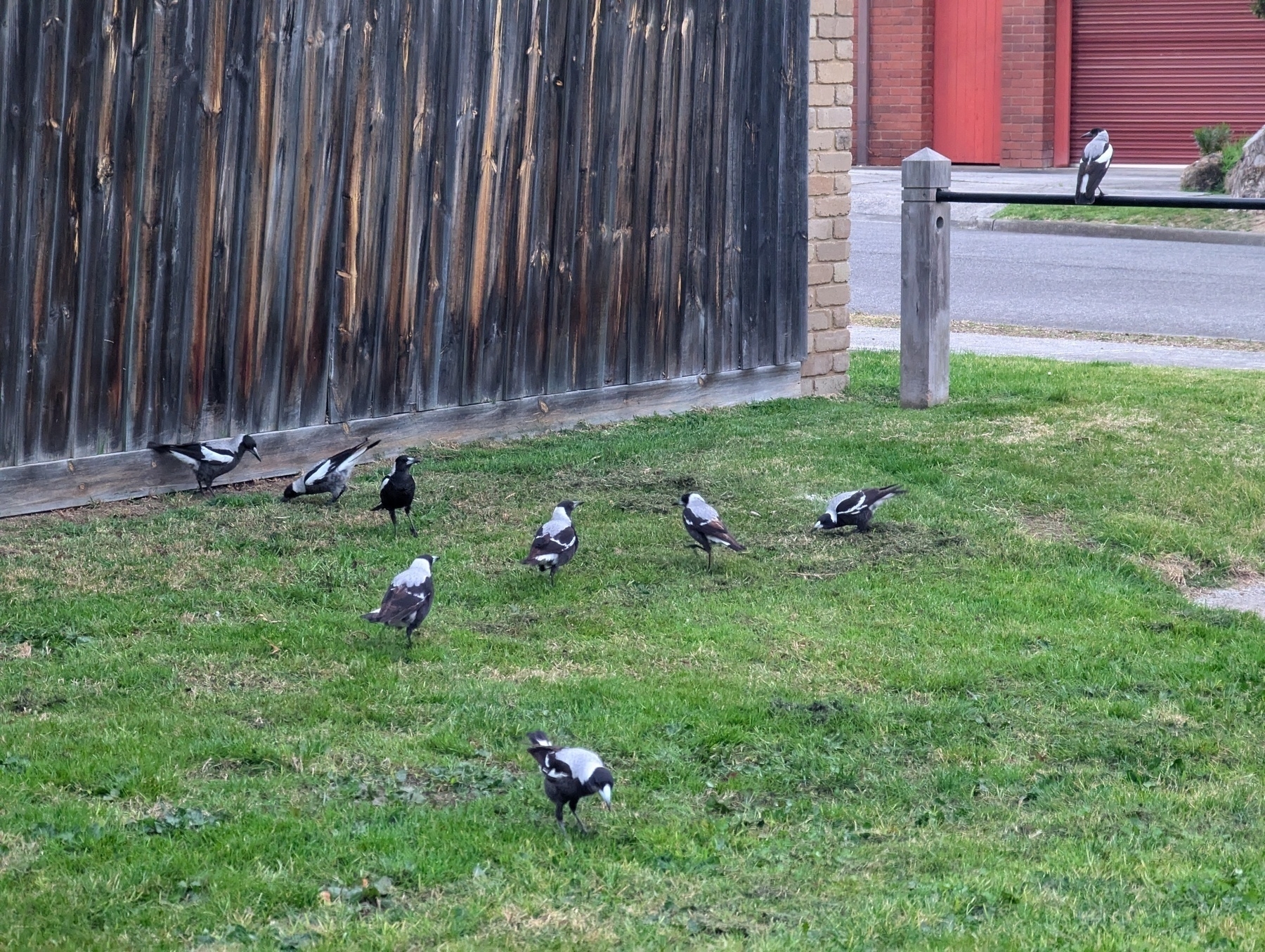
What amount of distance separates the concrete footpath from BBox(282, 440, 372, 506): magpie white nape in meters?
6.14

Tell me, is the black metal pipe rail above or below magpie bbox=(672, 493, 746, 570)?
above

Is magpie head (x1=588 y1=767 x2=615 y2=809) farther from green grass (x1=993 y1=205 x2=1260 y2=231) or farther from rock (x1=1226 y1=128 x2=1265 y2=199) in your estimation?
rock (x1=1226 y1=128 x2=1265 y2=199)

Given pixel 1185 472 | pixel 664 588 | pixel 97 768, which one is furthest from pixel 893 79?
pixel 97 768

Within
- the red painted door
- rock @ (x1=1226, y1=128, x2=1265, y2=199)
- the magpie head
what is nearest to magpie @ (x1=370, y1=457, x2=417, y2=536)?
the magpie head

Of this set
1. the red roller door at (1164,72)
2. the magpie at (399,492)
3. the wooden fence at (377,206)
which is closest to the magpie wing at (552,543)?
the magpie at (399,492)

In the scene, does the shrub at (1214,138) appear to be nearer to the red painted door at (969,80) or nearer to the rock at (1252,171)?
the rock at (1252,171)

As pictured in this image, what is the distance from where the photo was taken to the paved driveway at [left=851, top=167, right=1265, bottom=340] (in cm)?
1614

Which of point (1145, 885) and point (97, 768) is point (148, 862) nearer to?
point (97, 768)

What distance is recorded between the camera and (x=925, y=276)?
11.5 metres

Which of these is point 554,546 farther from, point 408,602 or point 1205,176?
point 1205,176

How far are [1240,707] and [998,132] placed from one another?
25155 mm

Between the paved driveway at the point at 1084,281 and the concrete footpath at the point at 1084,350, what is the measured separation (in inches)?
37.0

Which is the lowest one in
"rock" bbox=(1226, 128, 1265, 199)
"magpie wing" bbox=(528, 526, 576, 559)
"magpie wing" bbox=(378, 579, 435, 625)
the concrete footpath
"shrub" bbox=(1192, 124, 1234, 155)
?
"magpie wing" bbox=(378, 579, 435, 625)

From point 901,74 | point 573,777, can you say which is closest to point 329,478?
point 573,777
